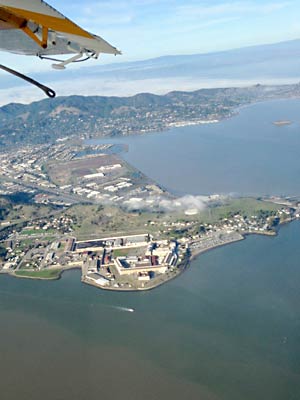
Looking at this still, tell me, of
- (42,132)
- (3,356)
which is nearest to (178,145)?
(42,132)

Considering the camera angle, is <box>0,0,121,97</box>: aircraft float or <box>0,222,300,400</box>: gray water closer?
<box>0,0,121,97</box>: aircraft float

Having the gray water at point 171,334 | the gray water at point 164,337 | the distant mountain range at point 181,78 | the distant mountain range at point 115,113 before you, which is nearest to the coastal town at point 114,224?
the gray water at point 171,334

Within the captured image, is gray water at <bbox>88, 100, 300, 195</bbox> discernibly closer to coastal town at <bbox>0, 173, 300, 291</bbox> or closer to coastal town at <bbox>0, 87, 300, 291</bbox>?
coastal town at <bbox>0, 87, 300, 291</bbox>

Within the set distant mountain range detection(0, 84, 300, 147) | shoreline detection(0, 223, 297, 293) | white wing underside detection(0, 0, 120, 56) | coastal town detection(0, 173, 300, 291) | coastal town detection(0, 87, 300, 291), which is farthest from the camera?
distant mountain range detection(0, 84, 300, 147)

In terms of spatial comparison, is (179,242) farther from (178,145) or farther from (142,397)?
(178,145)

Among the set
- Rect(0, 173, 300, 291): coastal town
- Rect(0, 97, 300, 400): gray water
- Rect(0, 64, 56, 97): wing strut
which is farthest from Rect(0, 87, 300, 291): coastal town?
Rect(0, 64, 56, 97): wing strut

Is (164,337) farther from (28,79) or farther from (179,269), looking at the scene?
(28,79)

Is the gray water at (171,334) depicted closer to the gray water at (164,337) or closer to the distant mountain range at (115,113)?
the gray water at (164,337)
